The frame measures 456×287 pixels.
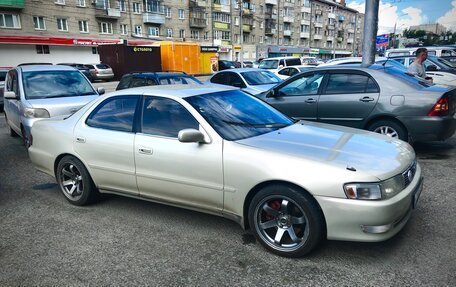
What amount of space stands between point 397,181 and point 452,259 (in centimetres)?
83

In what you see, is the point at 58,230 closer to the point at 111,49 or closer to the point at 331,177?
the point at 331,177

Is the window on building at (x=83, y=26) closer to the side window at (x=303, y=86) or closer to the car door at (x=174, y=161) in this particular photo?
the side window at (x=303, y=86)

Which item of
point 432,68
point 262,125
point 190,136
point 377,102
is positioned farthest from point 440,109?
point 432,68

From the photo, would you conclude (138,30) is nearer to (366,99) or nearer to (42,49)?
(42,49)

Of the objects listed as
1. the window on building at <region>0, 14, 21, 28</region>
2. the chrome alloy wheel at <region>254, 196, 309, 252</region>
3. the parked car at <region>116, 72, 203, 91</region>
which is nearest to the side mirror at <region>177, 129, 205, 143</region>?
the chrome alloy wheel at <region>254, 196, 309, 252</region>

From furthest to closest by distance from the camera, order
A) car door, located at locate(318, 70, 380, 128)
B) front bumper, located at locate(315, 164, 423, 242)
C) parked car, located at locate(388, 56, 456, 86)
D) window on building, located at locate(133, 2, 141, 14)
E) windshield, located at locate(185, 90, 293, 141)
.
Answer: window on building, located at locate(133, 2, 141, 14), parked car, located at locate(388, 56, 456, 86), car door, located at locate(318, 70, 380, 128), windshield, located at locate(185, 90, 293, 141), front bumper, located at locate(315, 164, 423, 242)

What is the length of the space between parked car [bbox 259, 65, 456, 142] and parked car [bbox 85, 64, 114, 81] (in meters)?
25.1

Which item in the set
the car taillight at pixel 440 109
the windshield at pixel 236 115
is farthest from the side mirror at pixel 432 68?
the windshield at pixel 236 115

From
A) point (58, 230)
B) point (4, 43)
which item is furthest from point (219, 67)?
point (58, 230)

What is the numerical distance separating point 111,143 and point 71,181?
972 millimetres

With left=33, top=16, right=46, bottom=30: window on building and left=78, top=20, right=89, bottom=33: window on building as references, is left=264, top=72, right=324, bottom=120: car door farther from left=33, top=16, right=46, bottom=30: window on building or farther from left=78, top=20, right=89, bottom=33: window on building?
left=78, top=20, right=89, bottom=33: window on building

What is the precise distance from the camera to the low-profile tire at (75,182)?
4.30 m

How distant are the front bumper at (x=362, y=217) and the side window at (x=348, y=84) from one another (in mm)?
3661

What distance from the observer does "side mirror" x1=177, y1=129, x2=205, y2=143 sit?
3.31m
